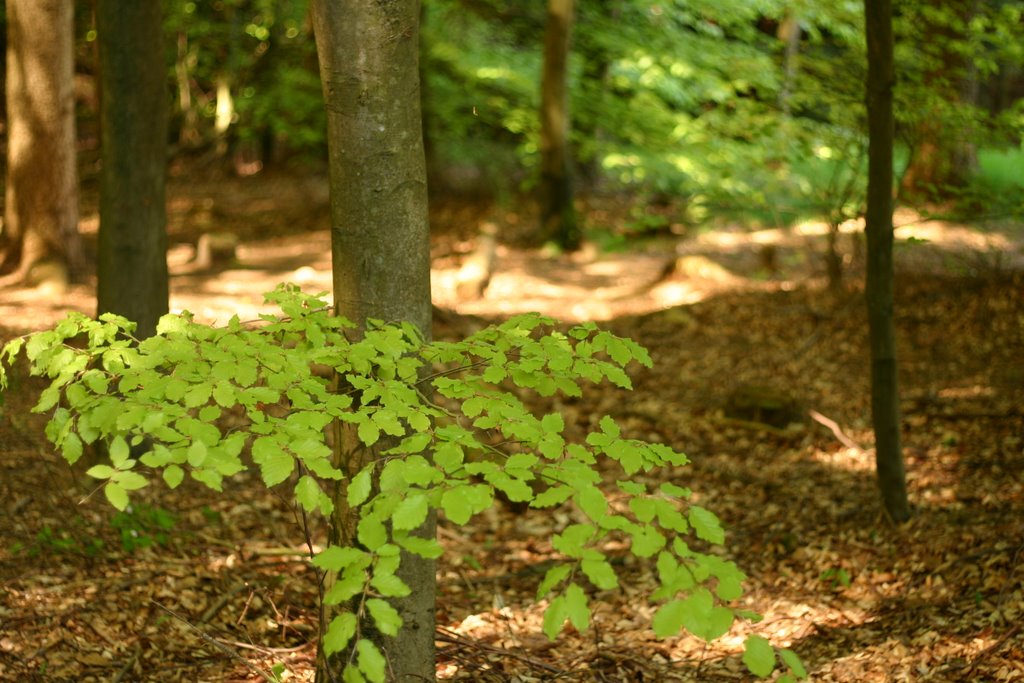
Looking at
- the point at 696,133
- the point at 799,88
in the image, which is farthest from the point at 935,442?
the point at 696,133

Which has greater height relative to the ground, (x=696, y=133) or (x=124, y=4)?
(x=124, y=4)

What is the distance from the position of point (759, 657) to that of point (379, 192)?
1889 millimetres

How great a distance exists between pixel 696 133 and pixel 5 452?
224 inches

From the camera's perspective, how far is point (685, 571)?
6.97ft

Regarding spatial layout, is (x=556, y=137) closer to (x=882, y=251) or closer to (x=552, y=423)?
(x=882, y=251)

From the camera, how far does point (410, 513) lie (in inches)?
85.6

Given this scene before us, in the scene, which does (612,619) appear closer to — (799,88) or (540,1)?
(799,88)

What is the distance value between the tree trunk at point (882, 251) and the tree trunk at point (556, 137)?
8.08 m

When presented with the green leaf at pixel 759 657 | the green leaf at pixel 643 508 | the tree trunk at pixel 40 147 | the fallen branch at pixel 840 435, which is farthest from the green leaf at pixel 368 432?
the tree trunk at pixel 40 147

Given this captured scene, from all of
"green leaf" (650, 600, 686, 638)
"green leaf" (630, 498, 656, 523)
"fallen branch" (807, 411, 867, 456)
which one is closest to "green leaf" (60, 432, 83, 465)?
"green leaf" (630, 498, 656, 523)

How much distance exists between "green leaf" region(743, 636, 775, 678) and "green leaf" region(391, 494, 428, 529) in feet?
2.56

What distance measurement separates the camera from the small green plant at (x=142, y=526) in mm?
4883

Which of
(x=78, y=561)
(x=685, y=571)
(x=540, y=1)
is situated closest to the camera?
(x=685, y=571)

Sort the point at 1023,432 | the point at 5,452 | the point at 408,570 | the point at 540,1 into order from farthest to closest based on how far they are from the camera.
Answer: the point at 540,1
the point at 1023,432
the point at 5,452
the point at 408,570
